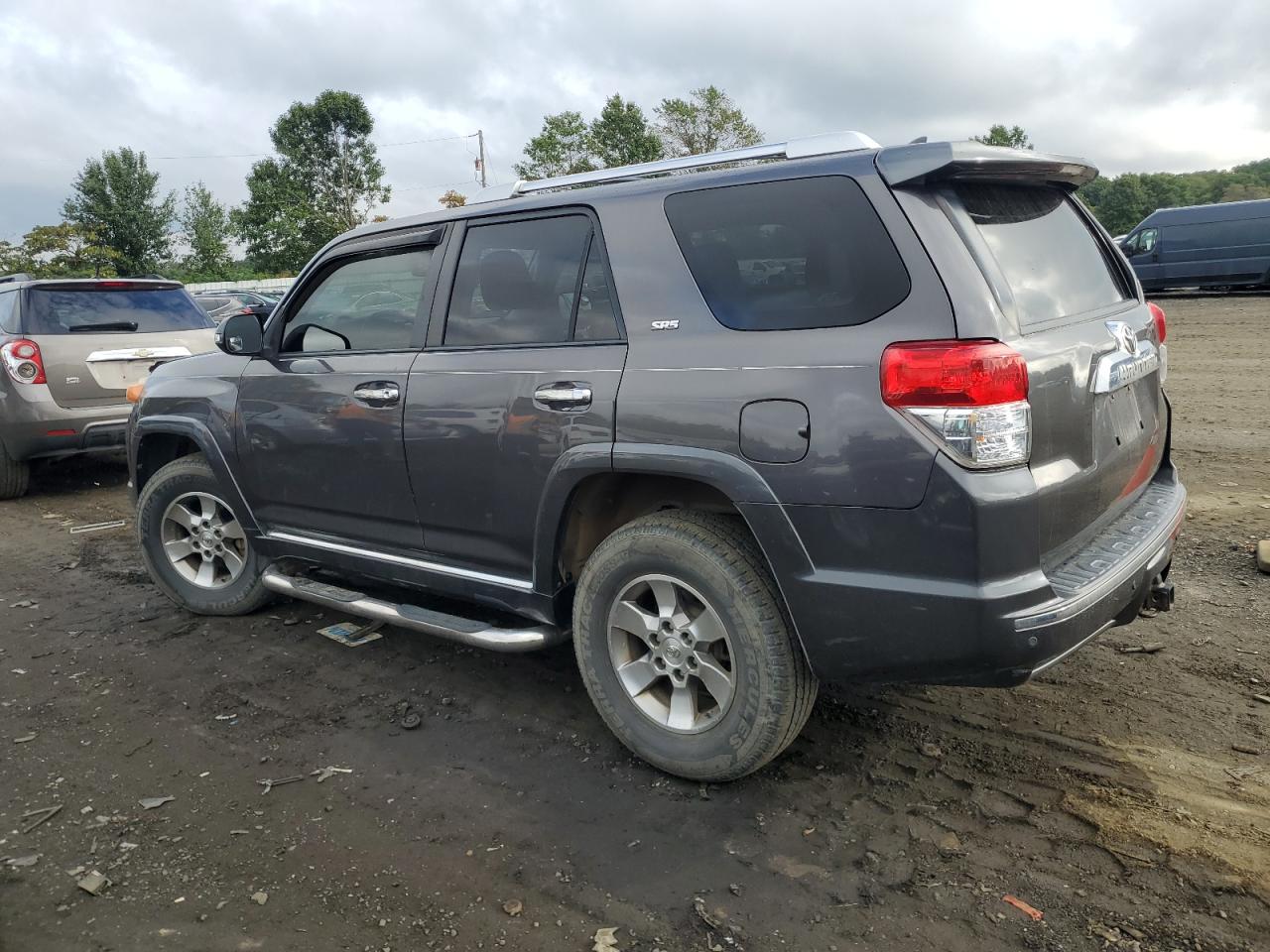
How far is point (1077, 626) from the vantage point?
2541 mm

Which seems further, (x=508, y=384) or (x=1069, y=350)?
(x=508, y=384)

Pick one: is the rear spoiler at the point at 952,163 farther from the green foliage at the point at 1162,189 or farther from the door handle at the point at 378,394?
the green foliage at the point at 1162,189

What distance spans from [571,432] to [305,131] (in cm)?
6850

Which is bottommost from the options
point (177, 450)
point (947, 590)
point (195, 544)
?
point (195, 544)

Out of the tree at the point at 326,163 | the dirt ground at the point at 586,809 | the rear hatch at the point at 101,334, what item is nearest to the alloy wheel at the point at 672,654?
the dirt ground at the point at 586,809

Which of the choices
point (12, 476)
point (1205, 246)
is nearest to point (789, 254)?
point (12, 476)

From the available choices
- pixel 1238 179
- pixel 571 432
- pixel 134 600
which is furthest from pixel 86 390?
pixel 1238 179

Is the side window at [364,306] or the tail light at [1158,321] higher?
the side window at [364,306]

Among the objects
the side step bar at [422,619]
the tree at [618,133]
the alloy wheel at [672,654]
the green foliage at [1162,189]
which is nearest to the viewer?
the alloy wheel at [672,654]

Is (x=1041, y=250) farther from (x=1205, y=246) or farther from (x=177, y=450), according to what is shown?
(x=1205, y=246)

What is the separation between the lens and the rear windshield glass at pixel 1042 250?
270 cm

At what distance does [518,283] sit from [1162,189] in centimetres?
9396

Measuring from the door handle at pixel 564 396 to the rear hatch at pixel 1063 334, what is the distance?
1.20 meters

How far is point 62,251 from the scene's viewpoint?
36625 millimetres
